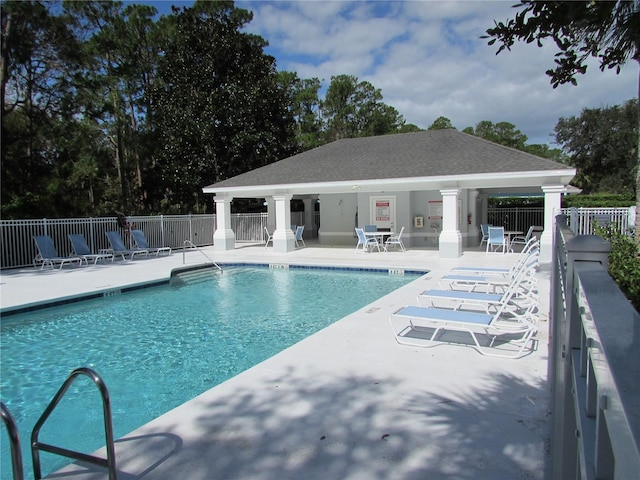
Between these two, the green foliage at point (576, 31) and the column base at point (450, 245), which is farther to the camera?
the column base at point (450, 245)

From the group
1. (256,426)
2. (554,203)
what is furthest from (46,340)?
(554,203)

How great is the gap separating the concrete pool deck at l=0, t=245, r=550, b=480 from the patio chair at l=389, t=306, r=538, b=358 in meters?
0.19

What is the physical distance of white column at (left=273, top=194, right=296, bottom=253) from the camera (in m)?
19.6

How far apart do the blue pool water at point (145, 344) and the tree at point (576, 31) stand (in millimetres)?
5325

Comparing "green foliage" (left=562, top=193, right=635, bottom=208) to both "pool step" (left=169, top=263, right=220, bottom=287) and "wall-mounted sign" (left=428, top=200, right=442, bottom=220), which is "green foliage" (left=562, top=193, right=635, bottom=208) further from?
"pool step" (left=169, top=263, right=220, bottom=287)

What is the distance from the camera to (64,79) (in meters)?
21.8

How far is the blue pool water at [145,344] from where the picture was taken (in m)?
5.34

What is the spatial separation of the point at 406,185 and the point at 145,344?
1236cm

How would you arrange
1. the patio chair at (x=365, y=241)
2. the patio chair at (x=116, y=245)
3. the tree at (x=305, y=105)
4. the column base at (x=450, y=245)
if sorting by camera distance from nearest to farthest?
the column base at (x=450, y=245)
the patio chair at (x=116, y=245)
the patio chair at (x=365, y=241)
the tree at (x=305, y=105)

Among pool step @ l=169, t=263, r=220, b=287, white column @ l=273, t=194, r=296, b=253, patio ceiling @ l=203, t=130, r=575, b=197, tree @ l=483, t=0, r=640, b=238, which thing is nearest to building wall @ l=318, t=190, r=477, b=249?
patio ceiling @ l=203, t=130, r=575, b=197

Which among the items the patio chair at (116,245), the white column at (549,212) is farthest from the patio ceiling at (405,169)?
the patio chair at (116,245)

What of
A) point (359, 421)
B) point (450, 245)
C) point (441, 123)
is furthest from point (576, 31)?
point (441, 123)

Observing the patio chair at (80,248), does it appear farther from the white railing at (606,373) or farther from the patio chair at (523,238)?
the white railing at (606,373)

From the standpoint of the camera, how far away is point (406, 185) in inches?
694
